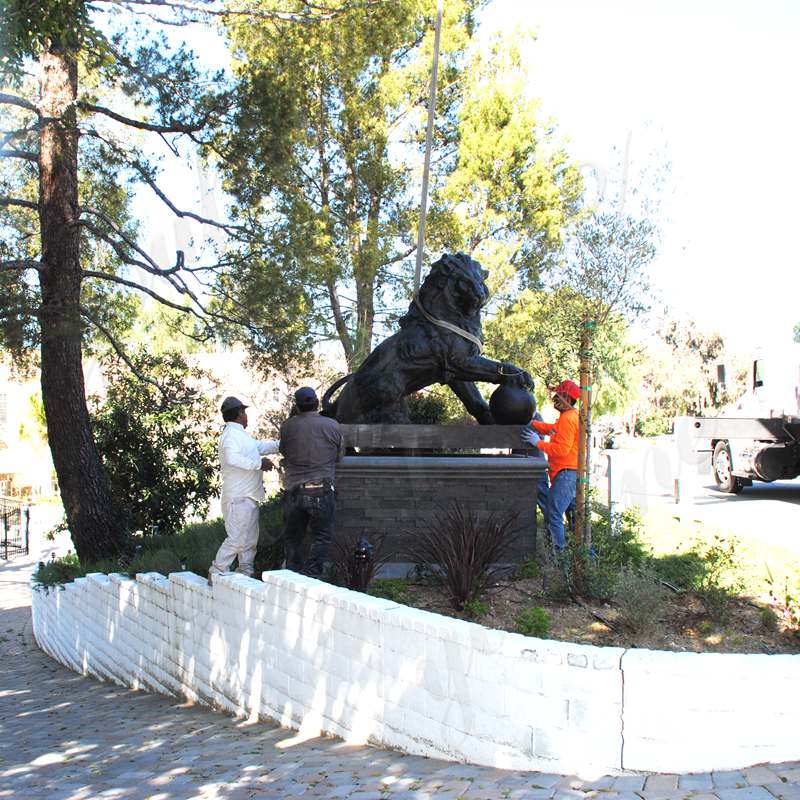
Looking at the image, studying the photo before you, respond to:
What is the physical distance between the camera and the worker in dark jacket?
21.6 feet

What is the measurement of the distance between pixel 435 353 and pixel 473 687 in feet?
12.4

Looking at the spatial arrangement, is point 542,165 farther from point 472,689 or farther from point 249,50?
point 472,689

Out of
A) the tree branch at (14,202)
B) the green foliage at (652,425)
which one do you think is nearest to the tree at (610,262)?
the tree branch at (14,202)

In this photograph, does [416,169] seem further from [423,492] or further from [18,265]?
[423,492]

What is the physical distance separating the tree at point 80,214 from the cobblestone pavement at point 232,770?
4.69 m

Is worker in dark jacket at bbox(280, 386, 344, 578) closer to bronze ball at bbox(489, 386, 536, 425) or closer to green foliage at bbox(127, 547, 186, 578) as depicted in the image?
bronze ball at bbox(489, 386, 536, 425)

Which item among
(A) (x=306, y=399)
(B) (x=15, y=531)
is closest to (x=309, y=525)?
(A) (x=306, y=399)

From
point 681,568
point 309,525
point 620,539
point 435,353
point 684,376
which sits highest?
point 684,376

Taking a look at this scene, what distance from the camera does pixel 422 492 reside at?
24.5 ft

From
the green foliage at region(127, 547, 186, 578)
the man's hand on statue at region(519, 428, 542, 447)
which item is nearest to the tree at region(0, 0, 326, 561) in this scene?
the green foliage at region(127, 547, 186, 578)

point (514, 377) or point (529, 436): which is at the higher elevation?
point (514, 377)

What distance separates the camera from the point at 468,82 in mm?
19688

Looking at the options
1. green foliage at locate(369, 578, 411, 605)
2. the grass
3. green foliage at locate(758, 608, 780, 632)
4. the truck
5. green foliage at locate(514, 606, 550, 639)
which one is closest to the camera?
green foliage at locate(514, 606, 550, 639)

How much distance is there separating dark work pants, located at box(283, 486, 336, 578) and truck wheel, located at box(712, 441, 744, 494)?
1286 cm
